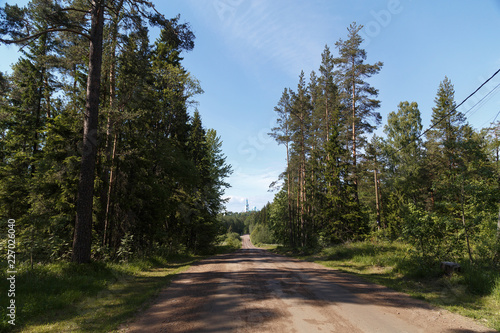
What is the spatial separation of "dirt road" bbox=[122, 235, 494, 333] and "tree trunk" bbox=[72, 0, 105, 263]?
368 cm

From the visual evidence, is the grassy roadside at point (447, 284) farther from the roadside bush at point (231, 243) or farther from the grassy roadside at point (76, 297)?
the roadside bush at point (231, 243)

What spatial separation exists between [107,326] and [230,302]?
2.61 m

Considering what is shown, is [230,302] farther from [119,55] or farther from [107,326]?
[119,55]

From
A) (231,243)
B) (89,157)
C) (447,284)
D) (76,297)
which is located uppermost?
(89,157)

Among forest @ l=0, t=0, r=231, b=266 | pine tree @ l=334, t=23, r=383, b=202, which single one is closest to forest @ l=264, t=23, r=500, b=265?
pine tree @ l=334, t=23, r=383, b=202

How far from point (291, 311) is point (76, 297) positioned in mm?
5324

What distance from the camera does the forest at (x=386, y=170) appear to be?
8.53m

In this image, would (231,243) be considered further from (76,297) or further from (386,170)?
(76,297)

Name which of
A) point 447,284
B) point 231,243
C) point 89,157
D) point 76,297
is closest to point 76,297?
point 76,297

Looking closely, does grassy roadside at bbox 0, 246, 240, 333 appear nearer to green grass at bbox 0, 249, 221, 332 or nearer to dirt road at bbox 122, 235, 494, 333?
green grass at bbox 0, 249, 221, 332

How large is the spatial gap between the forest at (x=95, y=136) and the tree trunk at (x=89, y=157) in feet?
0.11

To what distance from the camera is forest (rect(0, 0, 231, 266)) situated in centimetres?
856

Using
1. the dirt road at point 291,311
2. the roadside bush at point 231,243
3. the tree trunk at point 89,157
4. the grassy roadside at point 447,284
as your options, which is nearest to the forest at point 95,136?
the tree trunk at point 89,157

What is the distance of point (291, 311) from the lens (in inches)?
200
